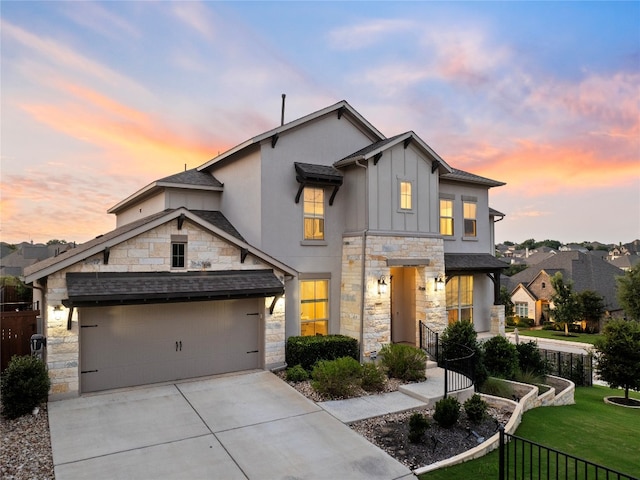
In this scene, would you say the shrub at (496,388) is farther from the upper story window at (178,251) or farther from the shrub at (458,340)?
the upper story window at (178,251)

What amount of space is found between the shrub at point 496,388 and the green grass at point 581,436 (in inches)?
31.8

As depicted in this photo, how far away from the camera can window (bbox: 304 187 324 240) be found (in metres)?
13.4

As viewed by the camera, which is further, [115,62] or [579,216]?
[579,216]

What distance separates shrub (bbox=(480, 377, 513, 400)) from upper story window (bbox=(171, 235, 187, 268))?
939 cm

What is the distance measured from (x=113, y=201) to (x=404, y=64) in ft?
60.3

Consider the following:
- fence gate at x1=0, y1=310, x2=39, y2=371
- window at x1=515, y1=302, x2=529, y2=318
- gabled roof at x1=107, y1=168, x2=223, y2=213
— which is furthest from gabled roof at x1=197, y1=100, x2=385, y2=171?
window at x1=515, y1=302, x2=529, y2=318

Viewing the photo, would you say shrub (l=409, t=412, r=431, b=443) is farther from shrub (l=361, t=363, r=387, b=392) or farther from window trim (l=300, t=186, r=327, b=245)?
window trim (l=300, t=186, r=327, b=245)

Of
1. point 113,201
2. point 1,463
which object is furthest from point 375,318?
point 113,201

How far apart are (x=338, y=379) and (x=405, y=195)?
726cm

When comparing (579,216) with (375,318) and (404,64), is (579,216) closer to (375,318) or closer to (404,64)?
(404,64)

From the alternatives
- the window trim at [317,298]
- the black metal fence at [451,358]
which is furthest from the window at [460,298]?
the window trim at [317,298]

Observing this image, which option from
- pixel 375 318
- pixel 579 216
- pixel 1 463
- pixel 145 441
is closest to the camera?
pixel 1 463

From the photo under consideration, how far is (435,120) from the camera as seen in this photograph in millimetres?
21062

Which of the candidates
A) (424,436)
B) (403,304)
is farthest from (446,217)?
(424,436)
